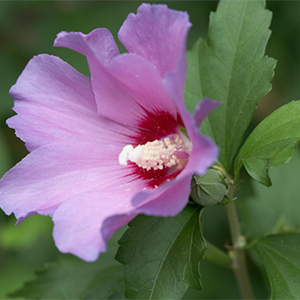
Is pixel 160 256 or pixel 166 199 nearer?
pixel 166 199

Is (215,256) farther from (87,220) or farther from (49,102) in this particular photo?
(49,102)

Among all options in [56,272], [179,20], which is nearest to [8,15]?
[56,272]

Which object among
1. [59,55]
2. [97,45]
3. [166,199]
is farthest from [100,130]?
[59,55]

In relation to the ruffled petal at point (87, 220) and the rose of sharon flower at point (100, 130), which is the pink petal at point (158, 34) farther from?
the ruffled petal at point (87, 220)

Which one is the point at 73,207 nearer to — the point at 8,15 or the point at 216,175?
the point at 216,175

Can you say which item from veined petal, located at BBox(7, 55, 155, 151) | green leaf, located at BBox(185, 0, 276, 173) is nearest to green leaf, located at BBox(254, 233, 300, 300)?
green leaf, located at BBox(185, 0, 276, 173)

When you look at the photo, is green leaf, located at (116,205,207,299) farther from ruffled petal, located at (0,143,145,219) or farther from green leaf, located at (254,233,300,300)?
green leaf, located at (254,233,300,300)
